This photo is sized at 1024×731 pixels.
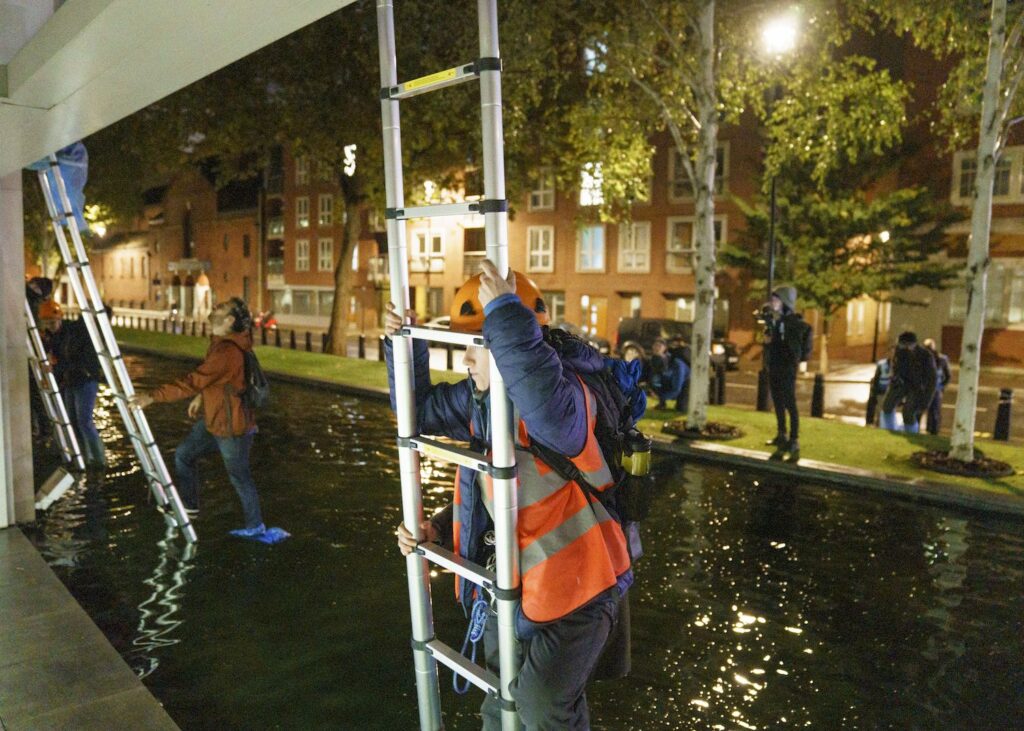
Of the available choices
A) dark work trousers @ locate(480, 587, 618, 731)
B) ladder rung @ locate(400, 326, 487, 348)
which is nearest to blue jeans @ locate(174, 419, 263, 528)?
ladder rung @ locate(400, 326, 487, 348)

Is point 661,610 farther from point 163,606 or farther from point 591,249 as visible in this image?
point 591,249

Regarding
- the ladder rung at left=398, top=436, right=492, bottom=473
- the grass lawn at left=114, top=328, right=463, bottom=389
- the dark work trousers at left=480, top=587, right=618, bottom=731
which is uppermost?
the ladder rung at left=398, top=436, right=492, bottom=473

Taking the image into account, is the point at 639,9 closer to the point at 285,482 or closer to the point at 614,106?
the point at 614,106

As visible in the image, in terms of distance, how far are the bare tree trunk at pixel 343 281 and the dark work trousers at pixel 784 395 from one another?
16.6 m

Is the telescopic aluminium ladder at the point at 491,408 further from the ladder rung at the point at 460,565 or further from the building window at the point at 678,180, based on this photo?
the building window at the point at 678,180

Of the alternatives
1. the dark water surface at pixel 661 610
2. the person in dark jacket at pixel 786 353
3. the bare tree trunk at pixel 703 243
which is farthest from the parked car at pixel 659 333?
the dark water surface at pixel 661 610

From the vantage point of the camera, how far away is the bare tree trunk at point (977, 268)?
10.1 meters

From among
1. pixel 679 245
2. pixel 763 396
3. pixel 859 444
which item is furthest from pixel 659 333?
pixel 859 444

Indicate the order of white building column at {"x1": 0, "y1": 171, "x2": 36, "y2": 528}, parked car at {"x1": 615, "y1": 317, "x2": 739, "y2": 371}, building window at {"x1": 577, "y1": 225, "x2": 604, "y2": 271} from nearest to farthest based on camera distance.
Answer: white building column at {"x1": 0, "y1": 171, "x2": 36, "y2": 528} → parked car at {"x1": 615, "y1": 317, "x2": 739, "y2": 371} → building window at {"x1": 577, "y1": 225, "x2": 604, "y2": 271}

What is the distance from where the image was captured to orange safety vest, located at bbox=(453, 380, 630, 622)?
2.90 metres

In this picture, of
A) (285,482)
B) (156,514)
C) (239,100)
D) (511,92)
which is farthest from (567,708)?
(239,100)

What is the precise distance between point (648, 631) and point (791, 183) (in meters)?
25.8

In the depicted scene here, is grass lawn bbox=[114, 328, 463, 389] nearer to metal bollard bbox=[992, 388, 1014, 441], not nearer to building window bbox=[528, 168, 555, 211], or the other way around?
metal bollard bbox=[992, 388, 1014, 441]

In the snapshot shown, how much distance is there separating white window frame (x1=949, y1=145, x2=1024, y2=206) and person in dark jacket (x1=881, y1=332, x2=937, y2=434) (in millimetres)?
17616
